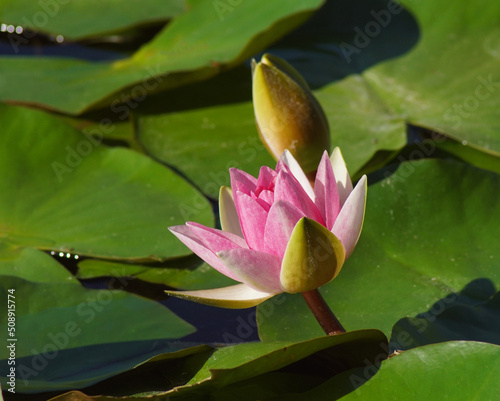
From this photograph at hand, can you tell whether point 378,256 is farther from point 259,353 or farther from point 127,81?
point 127,81

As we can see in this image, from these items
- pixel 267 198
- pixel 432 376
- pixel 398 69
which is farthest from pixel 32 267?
pixel 398 69

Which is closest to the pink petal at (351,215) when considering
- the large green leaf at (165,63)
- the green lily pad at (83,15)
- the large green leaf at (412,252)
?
the large green leaf at (412,252)

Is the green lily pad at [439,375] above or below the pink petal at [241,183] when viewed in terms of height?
below

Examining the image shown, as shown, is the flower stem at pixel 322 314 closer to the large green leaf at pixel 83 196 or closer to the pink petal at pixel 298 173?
the pink petal at pixel 298 173

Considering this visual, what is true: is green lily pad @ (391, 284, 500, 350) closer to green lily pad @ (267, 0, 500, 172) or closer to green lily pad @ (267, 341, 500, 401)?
green lily pad @ (267, 341, 500, 401)

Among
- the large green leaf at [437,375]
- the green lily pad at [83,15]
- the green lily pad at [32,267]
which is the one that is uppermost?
the green lily pad at [83,15]

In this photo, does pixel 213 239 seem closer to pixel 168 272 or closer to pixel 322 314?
pixel 322 314
